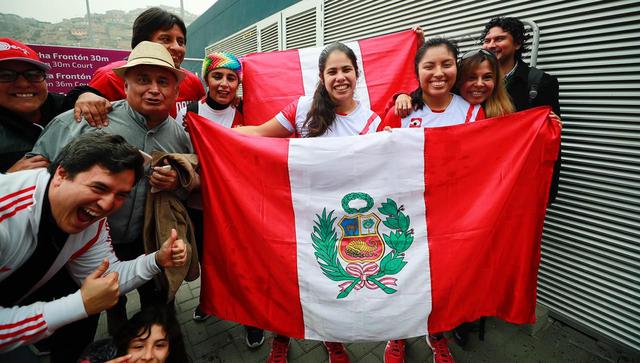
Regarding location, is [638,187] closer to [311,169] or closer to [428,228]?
[428,228]

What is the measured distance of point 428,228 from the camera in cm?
177

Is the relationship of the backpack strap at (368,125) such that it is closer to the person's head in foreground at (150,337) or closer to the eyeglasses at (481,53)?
the eyeglasses at (481,53)

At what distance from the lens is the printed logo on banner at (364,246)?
1.74 meters

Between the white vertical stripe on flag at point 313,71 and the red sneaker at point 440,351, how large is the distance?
2.07 m

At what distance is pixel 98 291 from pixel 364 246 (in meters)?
1.36

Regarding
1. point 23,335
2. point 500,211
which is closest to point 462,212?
point 500,211

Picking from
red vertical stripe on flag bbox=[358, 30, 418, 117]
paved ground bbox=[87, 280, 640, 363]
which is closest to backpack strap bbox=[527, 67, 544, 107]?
red vertical stripe on flag bbox=[358, 30, 418, 117]

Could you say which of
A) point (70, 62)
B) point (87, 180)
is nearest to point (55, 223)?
point (87, 180)

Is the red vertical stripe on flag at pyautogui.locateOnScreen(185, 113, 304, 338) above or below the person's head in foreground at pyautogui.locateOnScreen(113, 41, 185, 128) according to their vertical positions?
below

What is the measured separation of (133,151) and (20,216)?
19.5 inches

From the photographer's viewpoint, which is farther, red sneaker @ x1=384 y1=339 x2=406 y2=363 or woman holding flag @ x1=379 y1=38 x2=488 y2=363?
red sneaker @ x1=384 y1=339 x2=406 y2=363

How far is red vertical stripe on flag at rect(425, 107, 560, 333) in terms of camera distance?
172 centimetres

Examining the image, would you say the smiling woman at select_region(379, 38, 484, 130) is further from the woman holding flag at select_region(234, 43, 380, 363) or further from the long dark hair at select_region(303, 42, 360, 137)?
the long dark hair at select_region(303, 42, 360, 137)

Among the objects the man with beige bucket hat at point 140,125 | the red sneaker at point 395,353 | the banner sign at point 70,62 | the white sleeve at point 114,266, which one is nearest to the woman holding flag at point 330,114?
the red sneaker at point 395,353
